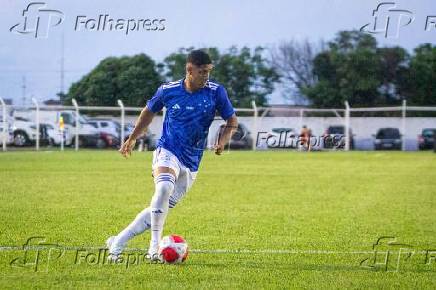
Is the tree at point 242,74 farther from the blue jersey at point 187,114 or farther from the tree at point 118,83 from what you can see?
the blue jersey at point 187,114

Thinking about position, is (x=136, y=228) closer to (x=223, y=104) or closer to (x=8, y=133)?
(x=223, y=104)

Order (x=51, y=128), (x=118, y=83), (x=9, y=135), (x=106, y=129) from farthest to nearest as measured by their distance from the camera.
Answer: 1. (x=118, y=83)
2. (x=106, y=129)
3. (x=51, y=128)
4. (x=9, y=135)

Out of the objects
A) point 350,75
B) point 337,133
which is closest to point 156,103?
point 337,133

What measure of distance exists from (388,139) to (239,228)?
4181 cm

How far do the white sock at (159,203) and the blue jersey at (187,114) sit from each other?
429 millimetres

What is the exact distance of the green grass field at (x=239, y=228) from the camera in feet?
26.9

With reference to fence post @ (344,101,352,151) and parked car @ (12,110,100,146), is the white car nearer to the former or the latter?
parked car @ (12,110,100,146)

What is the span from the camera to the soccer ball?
892 centimetres

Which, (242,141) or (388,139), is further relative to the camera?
(388,139)

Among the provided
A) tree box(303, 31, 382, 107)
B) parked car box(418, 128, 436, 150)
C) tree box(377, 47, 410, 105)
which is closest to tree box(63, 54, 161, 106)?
tree box(303, 31, 382, 107)

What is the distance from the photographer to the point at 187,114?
9367 millimetres

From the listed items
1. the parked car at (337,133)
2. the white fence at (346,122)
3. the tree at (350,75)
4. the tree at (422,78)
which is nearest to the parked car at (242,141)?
the white fence at (346,122)

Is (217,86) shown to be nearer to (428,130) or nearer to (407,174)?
(407,174)

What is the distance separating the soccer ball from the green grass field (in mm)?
145
